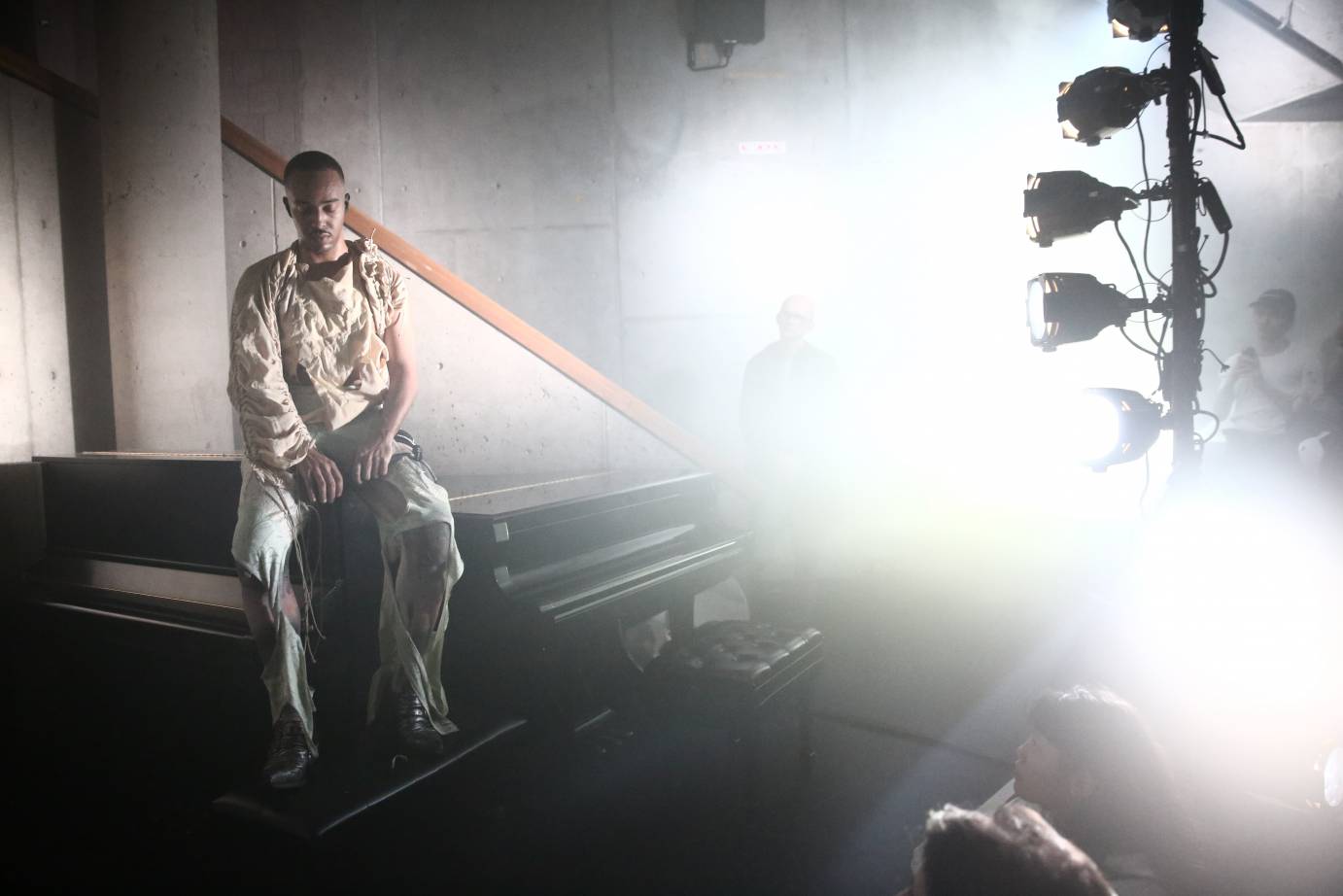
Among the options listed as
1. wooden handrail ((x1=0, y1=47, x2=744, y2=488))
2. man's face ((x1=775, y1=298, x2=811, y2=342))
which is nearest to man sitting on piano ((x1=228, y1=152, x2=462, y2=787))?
wooden handrail ((x1=0, y1=47, x2=744, y2=488))

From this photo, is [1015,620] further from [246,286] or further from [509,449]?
[246,286]

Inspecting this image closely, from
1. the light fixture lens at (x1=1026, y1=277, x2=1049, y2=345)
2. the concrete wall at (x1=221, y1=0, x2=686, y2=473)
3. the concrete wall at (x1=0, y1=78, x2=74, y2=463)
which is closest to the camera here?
the light fixture lens at (x1=1026, y1=277, x2=1049, y2=345)

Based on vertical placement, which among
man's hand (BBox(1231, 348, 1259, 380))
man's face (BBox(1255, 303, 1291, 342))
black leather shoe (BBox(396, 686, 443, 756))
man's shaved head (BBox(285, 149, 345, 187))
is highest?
man's shaved head (BBox(285, 149, 345, 187))

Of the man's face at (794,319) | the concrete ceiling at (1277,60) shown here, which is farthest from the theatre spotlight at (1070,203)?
the concrete ceiling at (1277,60)

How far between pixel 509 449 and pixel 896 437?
2.94 m

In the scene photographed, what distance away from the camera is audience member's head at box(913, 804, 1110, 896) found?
41.7 inches

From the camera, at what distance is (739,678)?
2307 millimetres

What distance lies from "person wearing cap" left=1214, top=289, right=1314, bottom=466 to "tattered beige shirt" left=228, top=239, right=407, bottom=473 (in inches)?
139

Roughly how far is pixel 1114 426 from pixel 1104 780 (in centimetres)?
84

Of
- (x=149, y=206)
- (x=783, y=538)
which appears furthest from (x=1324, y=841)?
(x=149, y=206)

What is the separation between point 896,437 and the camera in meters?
5.45

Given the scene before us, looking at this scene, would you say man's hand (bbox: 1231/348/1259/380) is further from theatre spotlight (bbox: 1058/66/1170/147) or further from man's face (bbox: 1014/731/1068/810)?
man's face (bbox: 1014/731/1068/810)

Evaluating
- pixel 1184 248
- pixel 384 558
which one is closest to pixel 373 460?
pixel 384 558

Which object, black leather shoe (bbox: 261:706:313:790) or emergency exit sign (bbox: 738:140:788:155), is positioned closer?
black leather shoe (bbox: 261:706:313:790)
